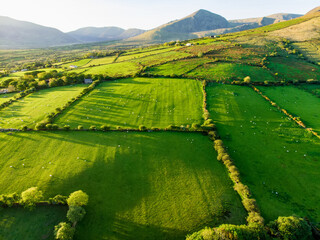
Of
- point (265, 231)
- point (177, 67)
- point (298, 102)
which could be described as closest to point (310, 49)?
point (298, 102)

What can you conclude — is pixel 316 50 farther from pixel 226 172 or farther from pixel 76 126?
pixel 76 126

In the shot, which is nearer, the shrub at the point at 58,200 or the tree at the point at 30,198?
the tree at the point at 30,198

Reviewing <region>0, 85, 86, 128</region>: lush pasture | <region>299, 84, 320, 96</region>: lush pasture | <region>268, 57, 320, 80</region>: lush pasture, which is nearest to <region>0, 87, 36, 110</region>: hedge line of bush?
<region>0, 85, 86, 128</region>: lush pasture

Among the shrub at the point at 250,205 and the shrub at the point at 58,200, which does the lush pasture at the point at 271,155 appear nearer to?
the shrub at the point at 250,205

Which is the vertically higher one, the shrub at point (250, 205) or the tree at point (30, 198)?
the tree at point (30, 198)

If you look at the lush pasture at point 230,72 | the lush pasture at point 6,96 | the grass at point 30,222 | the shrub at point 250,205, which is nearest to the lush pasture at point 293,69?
the lush pasture at point 230,72

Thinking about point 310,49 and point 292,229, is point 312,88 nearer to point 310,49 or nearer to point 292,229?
point 310,49

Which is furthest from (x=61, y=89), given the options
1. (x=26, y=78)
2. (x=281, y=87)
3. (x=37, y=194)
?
(x=281, y=87)

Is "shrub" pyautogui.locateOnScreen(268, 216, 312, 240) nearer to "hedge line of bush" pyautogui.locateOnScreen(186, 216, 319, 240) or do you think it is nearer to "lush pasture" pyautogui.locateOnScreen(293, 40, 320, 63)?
"hedge line of bush" pyautogui.locateOnScreen(186, 216, 319, 240)

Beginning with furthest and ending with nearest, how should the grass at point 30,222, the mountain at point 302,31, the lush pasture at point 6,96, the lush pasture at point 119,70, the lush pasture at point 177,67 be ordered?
the mountain at point 302,31 < the lush pasture at point 119,70 < the lush pasture at point 177,67 < the lush pasture at point 6,96 < the grass at point 30,222
